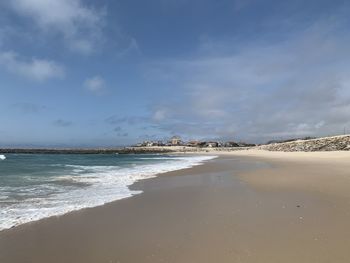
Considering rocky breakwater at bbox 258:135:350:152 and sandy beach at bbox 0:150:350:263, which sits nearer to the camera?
sandy beach at bbox 0:150:350:263

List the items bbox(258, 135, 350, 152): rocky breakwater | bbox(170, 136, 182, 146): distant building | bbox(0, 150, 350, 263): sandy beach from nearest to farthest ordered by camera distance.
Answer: bbox(0, 150, 350, 263): sandy beach → bbox(258, 135, 350, 152): rocky breakwater → bbox(170, 136, 182, 146): distant building

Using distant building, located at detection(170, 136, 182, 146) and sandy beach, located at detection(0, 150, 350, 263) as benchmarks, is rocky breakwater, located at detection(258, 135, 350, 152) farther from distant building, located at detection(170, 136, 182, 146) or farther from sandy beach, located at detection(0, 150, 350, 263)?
distant building, located at detection(170, 136, 182, 146)

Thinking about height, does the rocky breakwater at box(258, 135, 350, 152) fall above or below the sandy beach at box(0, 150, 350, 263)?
above

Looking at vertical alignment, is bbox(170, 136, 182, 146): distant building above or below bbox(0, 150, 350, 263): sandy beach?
above

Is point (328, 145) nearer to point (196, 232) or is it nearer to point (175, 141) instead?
point (196, 232)

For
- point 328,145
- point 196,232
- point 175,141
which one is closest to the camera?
point 196,232

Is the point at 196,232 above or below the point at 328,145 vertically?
below

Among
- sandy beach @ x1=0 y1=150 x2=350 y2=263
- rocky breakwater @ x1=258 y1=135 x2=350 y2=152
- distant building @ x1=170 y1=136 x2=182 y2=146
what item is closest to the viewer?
sandy beach @ x1=0 y1=150 x2=350 y2=263

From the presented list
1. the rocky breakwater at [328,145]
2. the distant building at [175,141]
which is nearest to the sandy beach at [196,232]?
the rocky breakwater at [328,145]

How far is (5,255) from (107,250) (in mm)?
1592

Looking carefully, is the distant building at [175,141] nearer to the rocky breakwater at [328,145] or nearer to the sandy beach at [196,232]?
the rocky breakwater at [328,145]

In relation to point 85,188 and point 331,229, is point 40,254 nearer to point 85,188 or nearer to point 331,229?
point 331,229

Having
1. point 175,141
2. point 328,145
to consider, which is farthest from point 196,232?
point 175,141

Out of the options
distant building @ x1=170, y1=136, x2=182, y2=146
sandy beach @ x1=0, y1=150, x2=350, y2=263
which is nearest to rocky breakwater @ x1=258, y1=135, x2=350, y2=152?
sandy beach @ x1=0, y1=150, x2=350, y2=263
